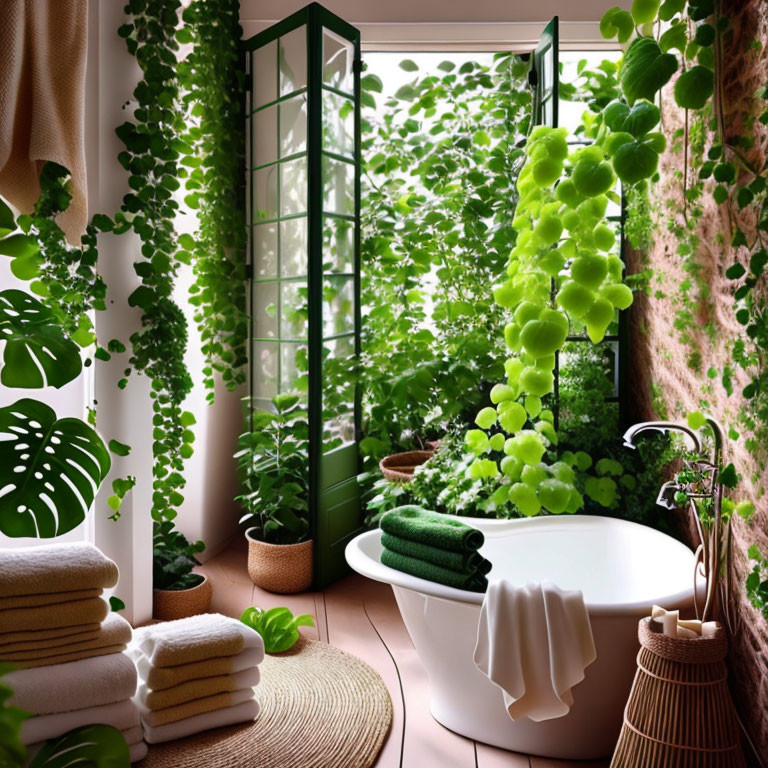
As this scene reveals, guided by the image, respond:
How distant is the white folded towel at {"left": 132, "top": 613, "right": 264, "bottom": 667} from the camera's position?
234 centimetres

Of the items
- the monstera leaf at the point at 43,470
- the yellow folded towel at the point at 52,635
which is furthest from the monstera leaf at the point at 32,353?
the yellow folded towel at the point at 52,635

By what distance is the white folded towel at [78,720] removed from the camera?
6.90 ft

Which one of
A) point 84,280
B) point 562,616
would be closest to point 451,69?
point 84,280

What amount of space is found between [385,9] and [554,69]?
2.98ft

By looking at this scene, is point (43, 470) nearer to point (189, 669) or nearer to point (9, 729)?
point (189, 669)

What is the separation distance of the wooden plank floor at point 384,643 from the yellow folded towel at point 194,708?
445mm

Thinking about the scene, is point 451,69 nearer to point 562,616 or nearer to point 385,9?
point 385,9

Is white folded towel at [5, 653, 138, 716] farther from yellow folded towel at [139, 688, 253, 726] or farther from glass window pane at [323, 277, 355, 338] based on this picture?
glass window pane at [323, 277, 355, 338]

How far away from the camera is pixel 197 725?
238cm

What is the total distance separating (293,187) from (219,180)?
31cm

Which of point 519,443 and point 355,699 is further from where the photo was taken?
point 519,443

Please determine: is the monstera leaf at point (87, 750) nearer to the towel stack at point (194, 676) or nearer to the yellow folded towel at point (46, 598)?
the towel stack at point (194, 676)

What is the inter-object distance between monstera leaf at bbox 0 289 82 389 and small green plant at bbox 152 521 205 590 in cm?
150

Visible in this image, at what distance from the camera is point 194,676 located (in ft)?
7.77
